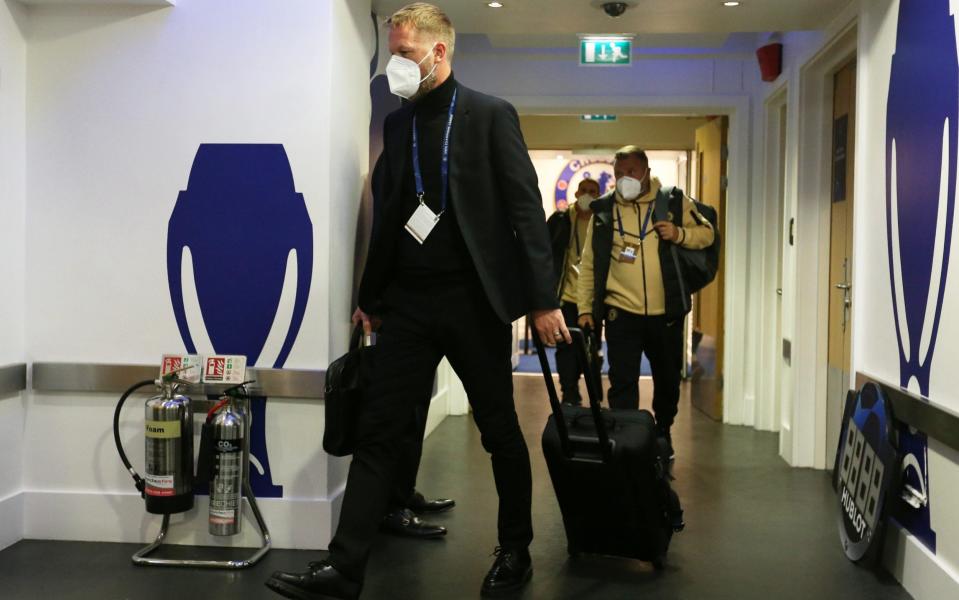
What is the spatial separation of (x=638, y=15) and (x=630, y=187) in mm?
743

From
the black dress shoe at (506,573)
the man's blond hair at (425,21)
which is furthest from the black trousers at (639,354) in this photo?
the man's blond hair at (425,21)

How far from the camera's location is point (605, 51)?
5336 millimetres

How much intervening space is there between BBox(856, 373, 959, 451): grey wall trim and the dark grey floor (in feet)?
1.75

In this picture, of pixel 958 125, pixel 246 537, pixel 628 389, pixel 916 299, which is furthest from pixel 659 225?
pixel 246 537

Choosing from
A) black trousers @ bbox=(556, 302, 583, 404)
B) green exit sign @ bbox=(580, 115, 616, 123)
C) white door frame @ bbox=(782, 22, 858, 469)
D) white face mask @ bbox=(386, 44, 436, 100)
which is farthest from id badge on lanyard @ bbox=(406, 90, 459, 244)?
green exit sign @ bbox=(580, 115, 616, 123)

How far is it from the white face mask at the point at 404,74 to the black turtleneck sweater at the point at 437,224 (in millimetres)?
71

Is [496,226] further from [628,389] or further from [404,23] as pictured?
[628,389]

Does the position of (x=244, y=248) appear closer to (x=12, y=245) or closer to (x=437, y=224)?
(x=12, y=245)

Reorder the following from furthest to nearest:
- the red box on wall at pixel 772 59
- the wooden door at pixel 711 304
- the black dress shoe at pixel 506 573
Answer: the wooden door at pixel 711 304 → the red box on wall at pixel 772 59 → the black dress shoe at pixel 506 573

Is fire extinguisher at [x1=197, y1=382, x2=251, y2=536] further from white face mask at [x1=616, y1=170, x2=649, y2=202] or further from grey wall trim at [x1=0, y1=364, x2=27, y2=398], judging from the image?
white face mask at [x1=616, y1=170, x2=649, y2=202]

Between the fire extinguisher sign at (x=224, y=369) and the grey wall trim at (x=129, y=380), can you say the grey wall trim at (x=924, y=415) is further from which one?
the fire extinguisher sign at (x=224, y=369)

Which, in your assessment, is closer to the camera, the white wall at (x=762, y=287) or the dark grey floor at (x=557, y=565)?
the dark grey floor at (x=557, y=565)

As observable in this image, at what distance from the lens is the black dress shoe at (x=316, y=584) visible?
248cm

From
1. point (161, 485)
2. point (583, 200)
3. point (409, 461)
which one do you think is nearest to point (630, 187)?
point (583, 200)
